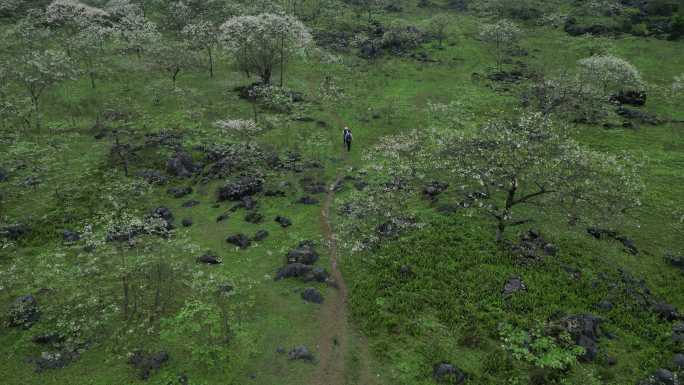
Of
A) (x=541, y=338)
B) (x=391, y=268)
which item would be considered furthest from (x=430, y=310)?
(x=541, y=338)

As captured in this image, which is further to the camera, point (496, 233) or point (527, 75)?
point (527, 75)

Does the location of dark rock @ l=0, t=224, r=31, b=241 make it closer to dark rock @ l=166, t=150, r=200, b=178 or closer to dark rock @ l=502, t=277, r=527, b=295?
dark rock @ l=166, t=150, r=200, b=178

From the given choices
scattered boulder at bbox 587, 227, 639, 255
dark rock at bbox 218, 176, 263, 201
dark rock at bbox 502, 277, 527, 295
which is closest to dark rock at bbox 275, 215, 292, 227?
dark rock at bbox 218, 176, 263, 201

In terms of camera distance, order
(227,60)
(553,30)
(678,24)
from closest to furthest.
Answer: (227,60) → (678,24) → (553,30)

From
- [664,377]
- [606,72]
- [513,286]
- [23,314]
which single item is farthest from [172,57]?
[664,377]

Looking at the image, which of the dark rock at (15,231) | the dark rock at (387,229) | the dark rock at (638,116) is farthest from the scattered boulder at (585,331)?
the dark rock at (638,116)

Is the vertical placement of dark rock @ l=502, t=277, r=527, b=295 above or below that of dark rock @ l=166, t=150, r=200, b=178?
below

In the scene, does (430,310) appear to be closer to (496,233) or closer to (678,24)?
(496,233)
